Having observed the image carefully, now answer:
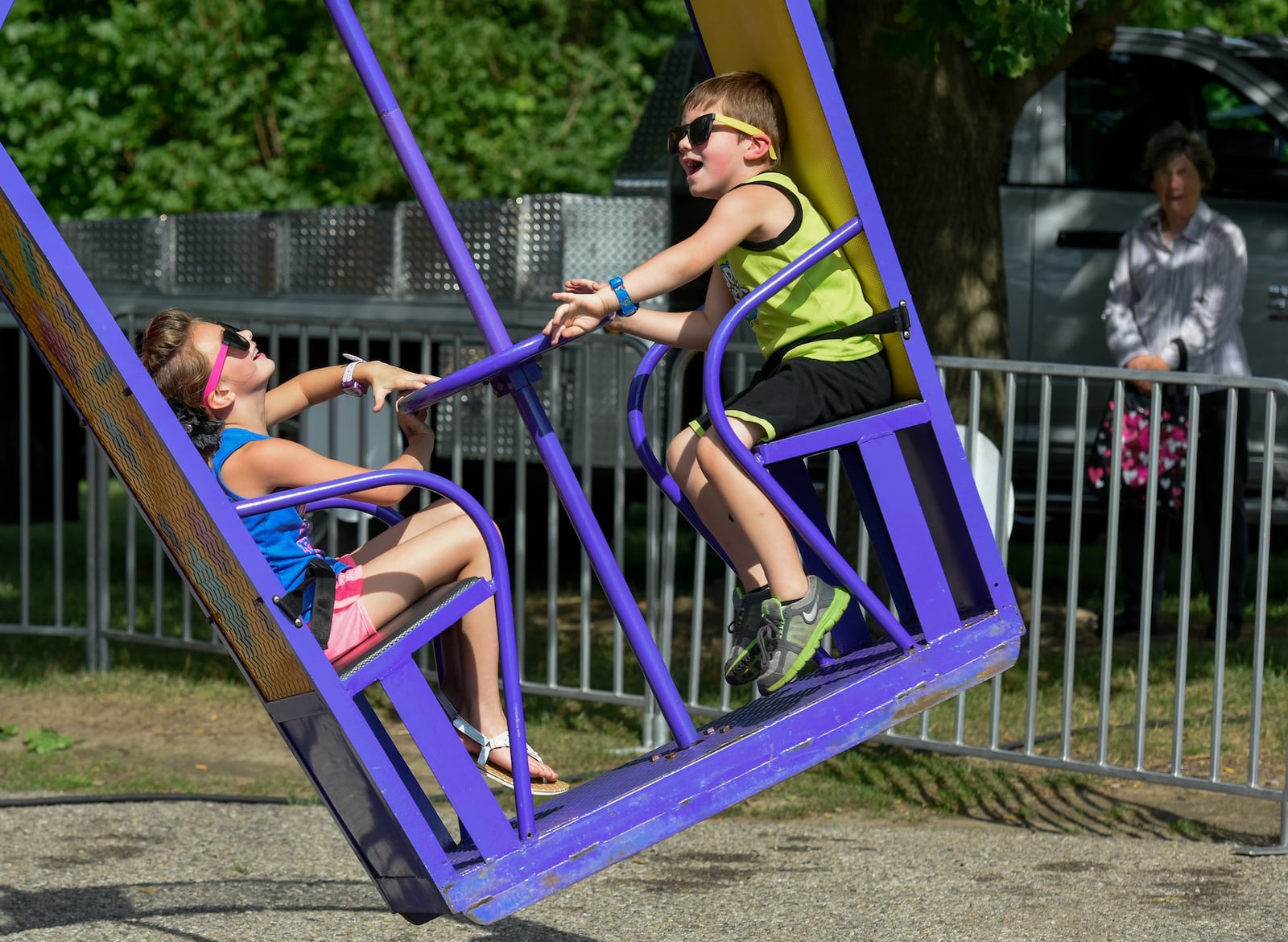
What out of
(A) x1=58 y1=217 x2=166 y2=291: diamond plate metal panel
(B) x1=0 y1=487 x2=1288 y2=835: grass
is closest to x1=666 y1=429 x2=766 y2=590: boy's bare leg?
(B) x1=0 y1=487 x2=1288 y2=835: grass

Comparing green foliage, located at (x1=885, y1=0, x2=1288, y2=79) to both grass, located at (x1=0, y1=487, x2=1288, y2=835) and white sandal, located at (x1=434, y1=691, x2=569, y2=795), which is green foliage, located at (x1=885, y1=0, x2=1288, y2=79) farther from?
white sandal, located at (x1=434, y1=691, x2=569, y2=795)

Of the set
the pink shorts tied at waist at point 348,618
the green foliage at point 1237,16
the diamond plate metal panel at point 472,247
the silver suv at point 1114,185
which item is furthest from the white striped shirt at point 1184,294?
the green foliage at point 1237,16

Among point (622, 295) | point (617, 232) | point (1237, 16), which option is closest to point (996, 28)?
point (617, 232)

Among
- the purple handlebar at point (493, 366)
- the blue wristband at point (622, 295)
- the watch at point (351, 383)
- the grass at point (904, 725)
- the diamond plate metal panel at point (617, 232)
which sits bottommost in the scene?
the grass at point (904, 725)

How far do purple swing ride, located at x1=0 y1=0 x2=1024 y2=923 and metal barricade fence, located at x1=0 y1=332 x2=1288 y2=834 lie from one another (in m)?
2.01

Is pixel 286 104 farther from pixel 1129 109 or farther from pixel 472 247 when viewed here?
pixel 1129 109

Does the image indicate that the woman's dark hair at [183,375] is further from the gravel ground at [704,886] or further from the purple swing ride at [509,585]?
the gravel ground at [704,886]

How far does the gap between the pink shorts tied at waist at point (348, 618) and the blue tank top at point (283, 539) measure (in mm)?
34

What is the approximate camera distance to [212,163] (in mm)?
13281

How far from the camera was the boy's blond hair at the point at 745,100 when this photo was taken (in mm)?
3020

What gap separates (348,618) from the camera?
299 cm

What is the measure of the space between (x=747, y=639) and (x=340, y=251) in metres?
5.14

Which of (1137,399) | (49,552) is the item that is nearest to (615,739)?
(1137,399)

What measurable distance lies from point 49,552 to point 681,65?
4.85 metres
